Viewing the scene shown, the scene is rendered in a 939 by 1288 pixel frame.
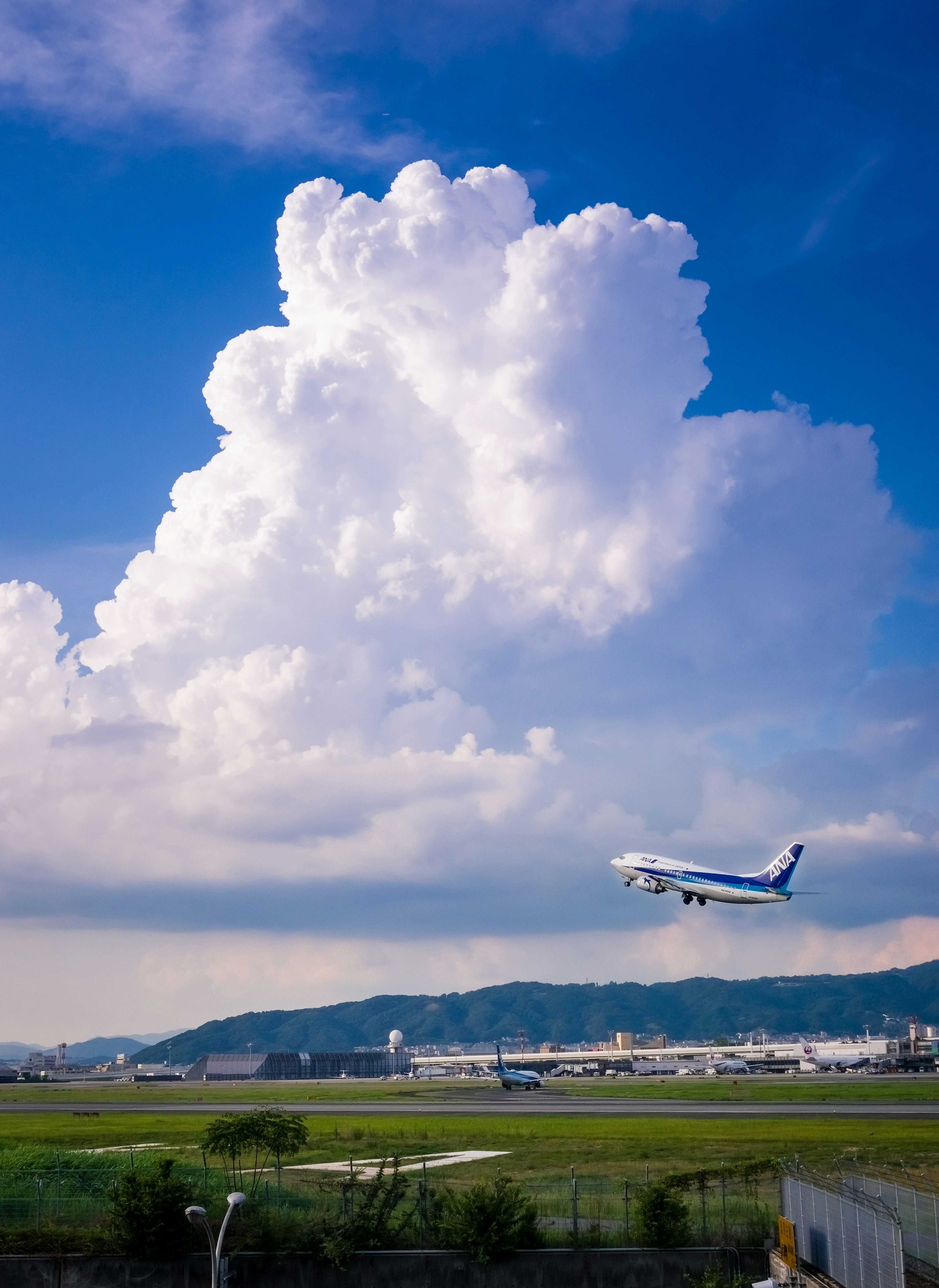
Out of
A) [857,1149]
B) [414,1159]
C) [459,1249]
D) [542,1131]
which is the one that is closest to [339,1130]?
[542,1131]

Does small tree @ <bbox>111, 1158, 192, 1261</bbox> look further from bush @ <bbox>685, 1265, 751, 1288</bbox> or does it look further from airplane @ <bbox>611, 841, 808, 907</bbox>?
airplane @ <bbox>611, 841, 808, 907</bbox>

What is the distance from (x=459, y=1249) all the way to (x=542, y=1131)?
166 feet

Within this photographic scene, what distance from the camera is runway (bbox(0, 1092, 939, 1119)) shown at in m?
112

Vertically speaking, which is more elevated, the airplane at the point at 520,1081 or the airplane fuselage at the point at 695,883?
the airplane fuselage at the point at 695,883

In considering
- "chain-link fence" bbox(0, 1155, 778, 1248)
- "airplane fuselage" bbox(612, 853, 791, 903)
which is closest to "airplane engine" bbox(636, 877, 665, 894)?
"airplane fuselage" bbox(612, 853, 791, 903)

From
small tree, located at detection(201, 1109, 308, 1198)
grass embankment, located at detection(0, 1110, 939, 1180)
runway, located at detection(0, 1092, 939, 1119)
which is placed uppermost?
small tree, located at detection(201, 1109, 308, 1198)

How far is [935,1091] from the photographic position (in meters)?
147

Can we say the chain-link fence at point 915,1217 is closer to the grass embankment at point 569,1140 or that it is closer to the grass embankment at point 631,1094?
the grass embankment at point 569,1140

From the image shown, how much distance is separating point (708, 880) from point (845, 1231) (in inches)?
3754

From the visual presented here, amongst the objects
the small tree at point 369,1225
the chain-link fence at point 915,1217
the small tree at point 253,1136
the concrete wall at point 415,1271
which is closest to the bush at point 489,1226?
the concrete wall at point 415,1271

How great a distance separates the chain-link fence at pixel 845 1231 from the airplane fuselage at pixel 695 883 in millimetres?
84215

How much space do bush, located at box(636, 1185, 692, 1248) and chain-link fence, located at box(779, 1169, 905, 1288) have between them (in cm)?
438

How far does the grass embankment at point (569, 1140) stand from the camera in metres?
73.5

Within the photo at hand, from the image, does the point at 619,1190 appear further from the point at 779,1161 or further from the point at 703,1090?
the point at 703,1090
